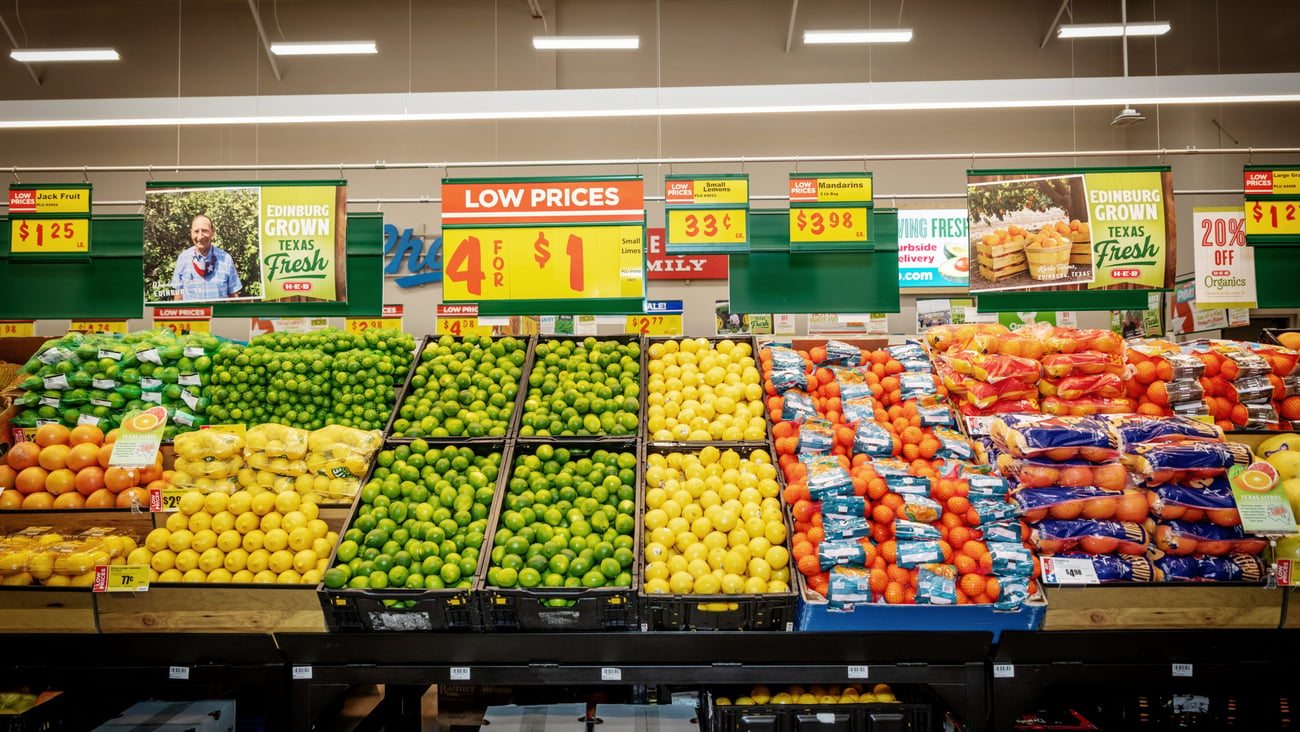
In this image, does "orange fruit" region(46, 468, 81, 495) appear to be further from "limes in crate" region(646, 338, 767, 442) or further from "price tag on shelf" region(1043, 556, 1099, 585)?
"price tag on shelf" region(1043, 556, 1099, 585)

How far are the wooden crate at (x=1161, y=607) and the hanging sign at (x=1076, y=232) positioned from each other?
203 centimetres

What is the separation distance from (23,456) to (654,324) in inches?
241

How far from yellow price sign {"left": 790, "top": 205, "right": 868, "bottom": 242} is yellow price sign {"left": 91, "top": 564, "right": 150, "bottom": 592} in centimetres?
402

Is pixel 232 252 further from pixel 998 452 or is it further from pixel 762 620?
pixel 998 452

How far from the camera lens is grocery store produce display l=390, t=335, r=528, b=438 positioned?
151 inches

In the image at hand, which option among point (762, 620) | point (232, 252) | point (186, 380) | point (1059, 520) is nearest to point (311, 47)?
point (232, 252)

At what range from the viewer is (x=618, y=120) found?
961cm

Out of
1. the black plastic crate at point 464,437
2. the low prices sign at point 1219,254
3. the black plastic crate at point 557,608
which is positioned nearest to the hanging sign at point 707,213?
the black plastic crate at point 464,437

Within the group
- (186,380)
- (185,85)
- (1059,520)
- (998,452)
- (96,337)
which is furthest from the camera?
(185,85)

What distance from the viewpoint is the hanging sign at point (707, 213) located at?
15.5 ft

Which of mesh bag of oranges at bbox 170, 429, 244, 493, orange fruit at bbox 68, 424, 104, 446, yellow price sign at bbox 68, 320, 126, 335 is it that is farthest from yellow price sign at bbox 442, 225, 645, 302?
yellow price sign at bbox 68, 320, 126, 335

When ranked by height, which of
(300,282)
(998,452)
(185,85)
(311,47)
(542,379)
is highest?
(185,85)

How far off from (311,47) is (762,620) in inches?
275

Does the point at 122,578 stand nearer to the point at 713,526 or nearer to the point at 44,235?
the point at 713,526
